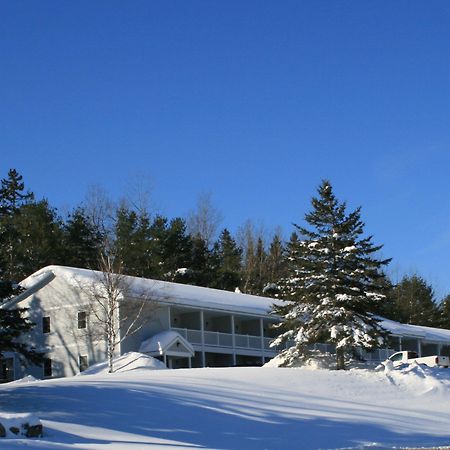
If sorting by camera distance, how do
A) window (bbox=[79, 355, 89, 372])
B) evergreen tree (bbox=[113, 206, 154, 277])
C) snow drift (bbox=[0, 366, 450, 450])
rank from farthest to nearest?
evergreen tree (bbox=[113, 206, 154, 277])
window (bbox=[79, 355, 89, 372])
snow drift (bbox=[0, 366, 450, 450])

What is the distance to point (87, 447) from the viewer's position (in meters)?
17.1

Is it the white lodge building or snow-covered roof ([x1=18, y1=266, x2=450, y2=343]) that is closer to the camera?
the white lodge building

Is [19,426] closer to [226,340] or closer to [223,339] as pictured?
[223,339]

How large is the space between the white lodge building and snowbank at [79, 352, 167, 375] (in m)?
2.03

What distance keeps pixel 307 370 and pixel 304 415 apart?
8161 mm

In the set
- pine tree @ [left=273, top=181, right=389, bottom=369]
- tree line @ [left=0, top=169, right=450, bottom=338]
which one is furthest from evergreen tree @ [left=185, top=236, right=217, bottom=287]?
pine tree @ [left=273, top=181, right=389, bottom=369]

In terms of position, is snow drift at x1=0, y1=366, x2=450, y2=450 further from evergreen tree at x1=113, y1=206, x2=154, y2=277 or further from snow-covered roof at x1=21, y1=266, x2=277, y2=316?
evergreen tree at x1=113, y1=206, x2=154, y2=277

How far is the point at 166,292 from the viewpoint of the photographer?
152 feet

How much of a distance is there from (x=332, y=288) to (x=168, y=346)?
438 inches

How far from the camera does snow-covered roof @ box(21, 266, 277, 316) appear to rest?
145 ft

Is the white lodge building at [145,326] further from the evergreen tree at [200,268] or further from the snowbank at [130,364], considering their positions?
the evergreen tree at [200,268]

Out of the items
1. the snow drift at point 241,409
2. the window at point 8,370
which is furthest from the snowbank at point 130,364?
the window at point 8,370

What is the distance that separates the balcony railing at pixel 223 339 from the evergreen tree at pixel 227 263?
1807cm

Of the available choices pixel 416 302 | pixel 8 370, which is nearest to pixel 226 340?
pixel 8 370
